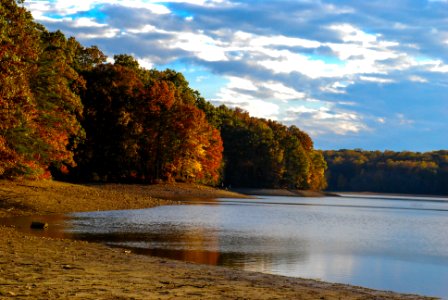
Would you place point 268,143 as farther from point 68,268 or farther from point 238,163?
point 68,268

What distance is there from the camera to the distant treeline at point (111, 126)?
44.0 m

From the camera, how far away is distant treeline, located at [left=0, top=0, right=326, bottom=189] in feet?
144

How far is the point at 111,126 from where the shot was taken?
9062cm

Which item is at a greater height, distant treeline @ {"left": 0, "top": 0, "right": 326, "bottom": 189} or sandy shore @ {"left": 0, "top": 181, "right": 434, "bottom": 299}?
distant treeline @ {"left": 0, "top": 0, "right": 326, "bottom": 189}

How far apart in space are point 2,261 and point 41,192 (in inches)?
1286

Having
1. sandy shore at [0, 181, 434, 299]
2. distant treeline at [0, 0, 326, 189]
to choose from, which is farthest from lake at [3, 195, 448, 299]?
distant treeline at [0, 0, 326, 189]

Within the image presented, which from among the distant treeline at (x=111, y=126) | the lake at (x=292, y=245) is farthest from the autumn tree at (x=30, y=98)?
the lake at (x=292, y=245)

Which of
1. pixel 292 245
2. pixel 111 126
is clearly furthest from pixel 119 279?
pixel 111 126

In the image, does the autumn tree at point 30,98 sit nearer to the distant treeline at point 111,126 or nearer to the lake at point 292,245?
the distant treeline at point 111,126

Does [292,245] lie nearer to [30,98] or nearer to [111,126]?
[30,98]

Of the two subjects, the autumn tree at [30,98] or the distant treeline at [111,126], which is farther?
the distant treeline at [111,126]

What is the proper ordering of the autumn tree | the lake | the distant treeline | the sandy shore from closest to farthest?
the sandy shore, the lake, the autumn tree, the distant treeline

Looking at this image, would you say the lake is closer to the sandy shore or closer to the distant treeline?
the sandy shore

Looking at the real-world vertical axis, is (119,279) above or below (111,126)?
below
